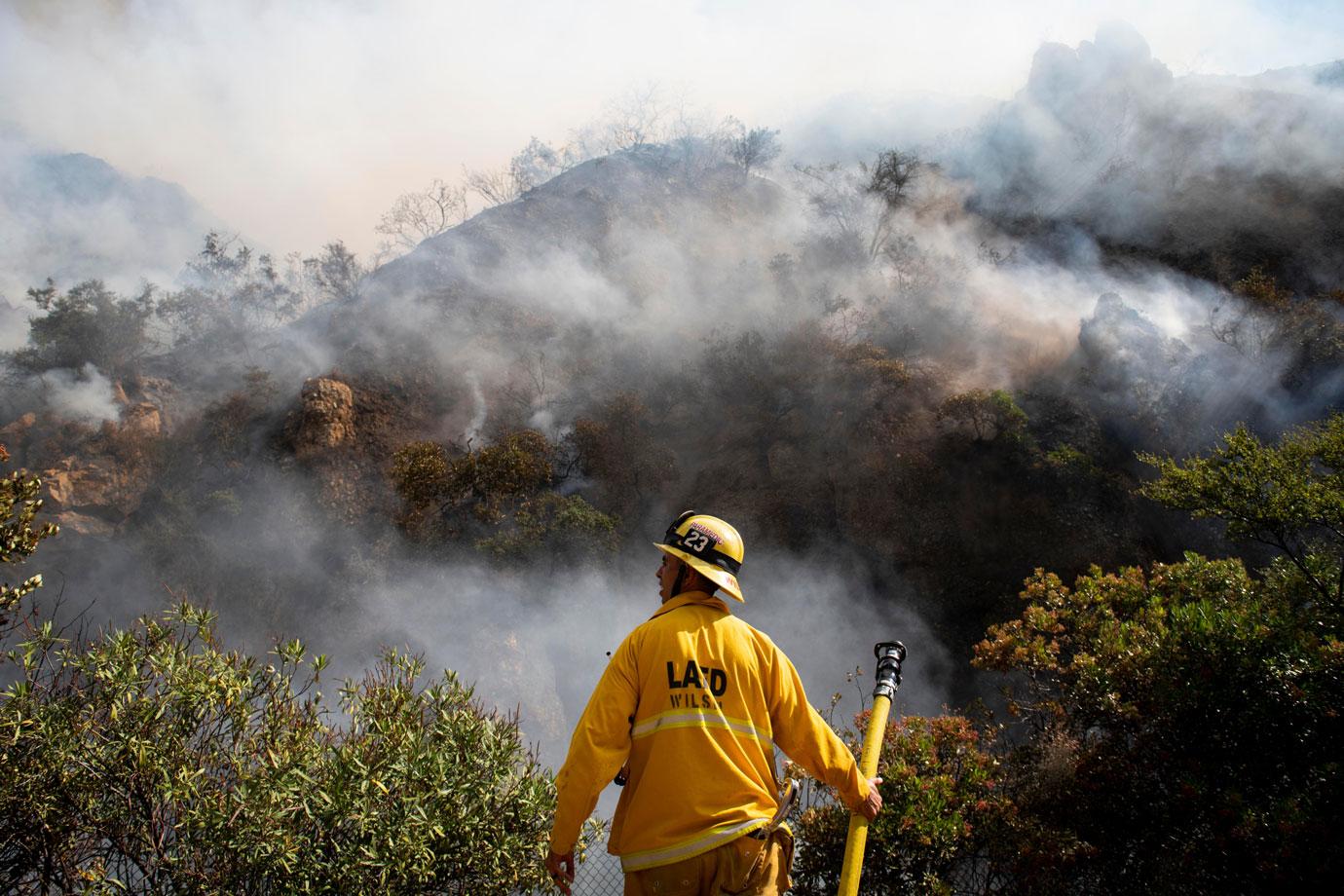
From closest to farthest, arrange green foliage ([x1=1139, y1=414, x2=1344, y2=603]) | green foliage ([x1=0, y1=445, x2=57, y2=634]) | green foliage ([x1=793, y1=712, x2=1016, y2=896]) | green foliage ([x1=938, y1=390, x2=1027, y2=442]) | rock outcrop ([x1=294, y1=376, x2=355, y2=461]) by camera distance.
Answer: green foliage ([x1=0, y1=445, x2=57, y2=634])
green foliage ([x1=793, y1=712, x2=1016, y2=896])
green foliage ([x1=1139, y1=414, x2=1344, y2=603])
green foliage ([x1=938, y1=390, x2=1027, y2=442])
rock outcrop ([x1=294, y1=376, x2=355, y2=461])

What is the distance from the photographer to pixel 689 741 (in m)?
2.62

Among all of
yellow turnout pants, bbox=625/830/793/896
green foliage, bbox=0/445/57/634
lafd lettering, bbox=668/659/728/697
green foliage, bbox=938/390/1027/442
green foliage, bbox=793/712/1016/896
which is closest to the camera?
yellow turnout pants, bbox=625/830/793/896

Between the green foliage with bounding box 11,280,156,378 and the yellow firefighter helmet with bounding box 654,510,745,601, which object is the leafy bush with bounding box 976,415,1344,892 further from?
the green foliage with bounding box 11,280,156,378

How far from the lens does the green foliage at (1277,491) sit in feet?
18.5

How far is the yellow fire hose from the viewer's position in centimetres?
273

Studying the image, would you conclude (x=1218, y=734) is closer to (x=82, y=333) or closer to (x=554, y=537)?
(x=554, y=537)

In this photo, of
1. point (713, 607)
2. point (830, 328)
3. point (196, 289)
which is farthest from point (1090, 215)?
point (196, 289)

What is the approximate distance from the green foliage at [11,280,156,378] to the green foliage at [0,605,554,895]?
1064 inches

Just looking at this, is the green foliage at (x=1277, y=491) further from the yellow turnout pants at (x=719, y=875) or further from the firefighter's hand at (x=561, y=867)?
the firefighter's hand at (x=561, y=867)

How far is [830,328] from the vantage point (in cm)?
2384

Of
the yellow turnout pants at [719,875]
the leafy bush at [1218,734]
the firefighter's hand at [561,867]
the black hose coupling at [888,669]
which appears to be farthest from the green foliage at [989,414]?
the firefighter's hand at [561,867]

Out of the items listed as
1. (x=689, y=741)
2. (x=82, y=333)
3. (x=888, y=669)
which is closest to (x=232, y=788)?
(x=689, y=741)

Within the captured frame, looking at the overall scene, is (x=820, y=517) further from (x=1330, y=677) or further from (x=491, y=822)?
(x=491, y=822)

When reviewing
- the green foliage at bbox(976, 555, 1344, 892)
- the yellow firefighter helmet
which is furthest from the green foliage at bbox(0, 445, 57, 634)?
the green foliage at bbox(976, 555, 1344, 892)
